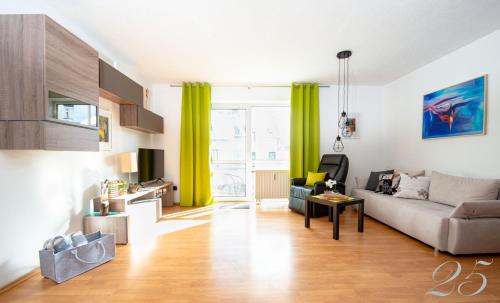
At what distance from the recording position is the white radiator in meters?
4.33

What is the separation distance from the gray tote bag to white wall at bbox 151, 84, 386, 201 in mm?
2224

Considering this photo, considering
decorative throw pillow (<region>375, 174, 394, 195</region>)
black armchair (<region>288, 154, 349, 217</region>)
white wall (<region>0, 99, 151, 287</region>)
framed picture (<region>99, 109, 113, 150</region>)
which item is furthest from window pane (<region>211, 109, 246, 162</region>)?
decorative throw pillow (<region>375, 174, 394, 195</region>)

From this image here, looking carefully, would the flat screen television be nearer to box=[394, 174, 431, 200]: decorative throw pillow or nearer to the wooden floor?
the wooden floor

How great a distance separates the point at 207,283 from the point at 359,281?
1.22 meters

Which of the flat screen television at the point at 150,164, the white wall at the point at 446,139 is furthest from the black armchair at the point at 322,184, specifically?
the flat screen television at the point at 150,164

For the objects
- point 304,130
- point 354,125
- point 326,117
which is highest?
point 326,117

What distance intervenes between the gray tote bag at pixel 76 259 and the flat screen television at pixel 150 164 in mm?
1382

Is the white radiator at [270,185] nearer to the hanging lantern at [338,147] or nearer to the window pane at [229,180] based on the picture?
the window pane at [229,180]

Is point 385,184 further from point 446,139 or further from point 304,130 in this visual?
point 304,130

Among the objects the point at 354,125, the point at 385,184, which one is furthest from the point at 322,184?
the point at 354,125

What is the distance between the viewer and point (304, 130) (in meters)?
4.21

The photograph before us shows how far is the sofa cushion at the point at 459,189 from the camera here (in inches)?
88.9

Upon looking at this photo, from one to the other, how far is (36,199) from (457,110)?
474cm

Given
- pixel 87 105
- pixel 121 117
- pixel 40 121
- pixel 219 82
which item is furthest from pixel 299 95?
pixel 40 121
